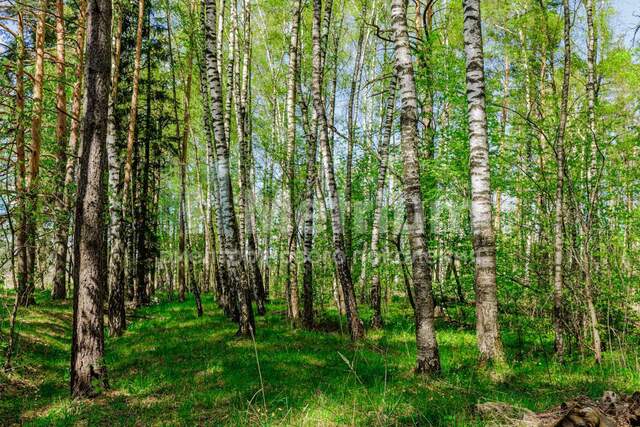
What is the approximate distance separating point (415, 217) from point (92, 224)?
4602 mm

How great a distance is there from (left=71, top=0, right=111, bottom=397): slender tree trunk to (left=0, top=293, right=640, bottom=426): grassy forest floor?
46cm

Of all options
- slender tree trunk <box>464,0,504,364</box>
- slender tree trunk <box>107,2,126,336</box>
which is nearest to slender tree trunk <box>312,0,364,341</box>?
slender tree trunk <box>464,0,504,364</box>

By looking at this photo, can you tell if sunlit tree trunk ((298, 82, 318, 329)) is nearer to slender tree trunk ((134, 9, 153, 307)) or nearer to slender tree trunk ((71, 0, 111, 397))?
slender tree trunk ((71, 0, 111, 397))

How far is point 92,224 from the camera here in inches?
228

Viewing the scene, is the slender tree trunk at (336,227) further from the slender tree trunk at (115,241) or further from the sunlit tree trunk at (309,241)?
the slender tree trunk at (115,241)

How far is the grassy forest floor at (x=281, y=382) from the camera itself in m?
4.21

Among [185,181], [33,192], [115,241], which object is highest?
[185,181]

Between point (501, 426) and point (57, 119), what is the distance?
16.7 m

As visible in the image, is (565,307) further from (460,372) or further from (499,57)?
(499,57)

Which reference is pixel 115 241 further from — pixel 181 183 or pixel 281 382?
pixel 281 382

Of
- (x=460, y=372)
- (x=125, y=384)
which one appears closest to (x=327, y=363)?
(x=460, y=372)

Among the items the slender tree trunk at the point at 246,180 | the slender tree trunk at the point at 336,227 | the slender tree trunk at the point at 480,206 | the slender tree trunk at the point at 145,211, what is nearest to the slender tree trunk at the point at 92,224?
the slender tree trunk at the point at 336,227

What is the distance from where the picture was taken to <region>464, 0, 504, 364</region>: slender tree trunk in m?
5.60

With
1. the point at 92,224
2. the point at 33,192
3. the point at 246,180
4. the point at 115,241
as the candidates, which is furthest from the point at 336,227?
the point at 115,241
